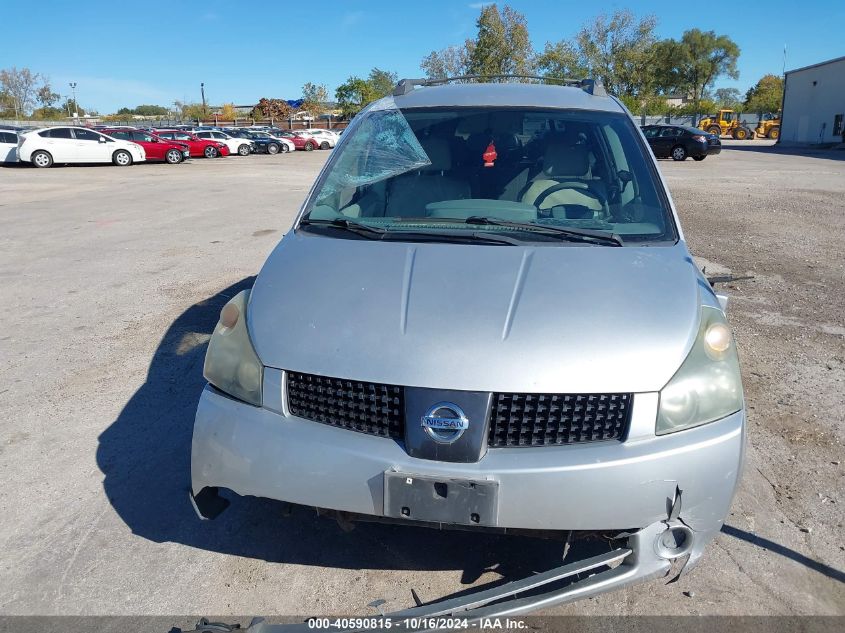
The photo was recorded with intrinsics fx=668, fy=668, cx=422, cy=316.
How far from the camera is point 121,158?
94.4ft

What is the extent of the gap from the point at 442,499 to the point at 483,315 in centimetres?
64

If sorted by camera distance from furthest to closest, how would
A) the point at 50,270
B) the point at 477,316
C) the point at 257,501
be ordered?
1. the point at 50,270
2. the point at 257,501
3. the point at 477,316

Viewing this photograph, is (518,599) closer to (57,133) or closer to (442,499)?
(442,499)

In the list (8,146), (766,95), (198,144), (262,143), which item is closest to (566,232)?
(8,146)

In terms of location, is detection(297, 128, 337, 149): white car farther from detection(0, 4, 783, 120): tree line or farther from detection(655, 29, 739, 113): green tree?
detection(655, 29, 739, 113): green tree

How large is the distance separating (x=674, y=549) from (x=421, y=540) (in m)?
1.09

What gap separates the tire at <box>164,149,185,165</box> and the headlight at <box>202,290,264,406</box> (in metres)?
31.2

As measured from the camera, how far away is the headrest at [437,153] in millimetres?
3586

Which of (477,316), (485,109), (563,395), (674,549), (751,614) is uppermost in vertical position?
(485,109)

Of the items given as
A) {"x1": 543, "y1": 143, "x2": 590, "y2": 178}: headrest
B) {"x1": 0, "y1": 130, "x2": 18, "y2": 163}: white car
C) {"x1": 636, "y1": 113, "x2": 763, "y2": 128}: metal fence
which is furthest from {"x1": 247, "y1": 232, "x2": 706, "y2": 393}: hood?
{"x1": 636, "y1": 113, "x2": 763, "y2": 128}: metal fence

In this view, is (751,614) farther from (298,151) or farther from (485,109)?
(298,151)

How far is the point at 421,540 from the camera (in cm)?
290

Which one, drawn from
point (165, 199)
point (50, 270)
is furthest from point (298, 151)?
point (50, 270)

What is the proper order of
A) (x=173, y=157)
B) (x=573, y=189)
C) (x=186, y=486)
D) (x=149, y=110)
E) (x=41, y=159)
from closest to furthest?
(x=186, y=486)
(x=573, y=189)
(x=41, y=159)
(x=173, y=157)
(x=149, y=110)
